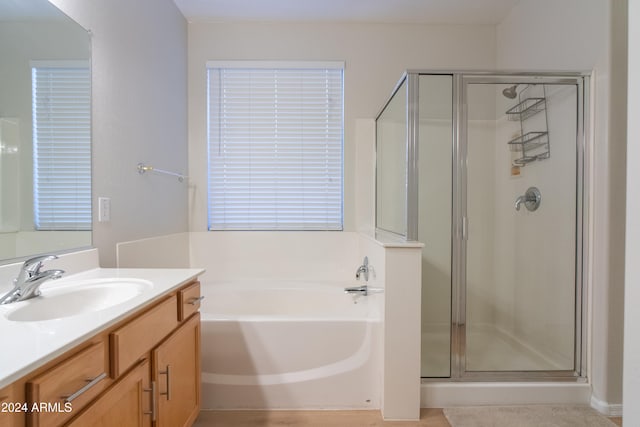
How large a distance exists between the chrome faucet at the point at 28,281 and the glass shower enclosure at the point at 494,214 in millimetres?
1562

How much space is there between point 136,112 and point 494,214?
7.76 ft

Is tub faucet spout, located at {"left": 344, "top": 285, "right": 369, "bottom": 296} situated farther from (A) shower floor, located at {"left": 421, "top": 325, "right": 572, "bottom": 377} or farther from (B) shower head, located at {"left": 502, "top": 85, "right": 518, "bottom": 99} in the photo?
(B) shower head, located at {"left": 502, "top": 85, "right": 518, "bottom": 99}

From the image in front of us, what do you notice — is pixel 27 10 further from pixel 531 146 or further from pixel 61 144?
pixel 531 146

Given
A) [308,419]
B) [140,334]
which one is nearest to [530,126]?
[308,419]

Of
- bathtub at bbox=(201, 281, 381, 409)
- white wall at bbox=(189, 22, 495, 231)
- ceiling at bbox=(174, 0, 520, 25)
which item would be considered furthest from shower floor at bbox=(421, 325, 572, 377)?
ceiling at bbox=(174, 0, 520, 25)

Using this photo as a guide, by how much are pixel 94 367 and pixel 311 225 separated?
1.96m

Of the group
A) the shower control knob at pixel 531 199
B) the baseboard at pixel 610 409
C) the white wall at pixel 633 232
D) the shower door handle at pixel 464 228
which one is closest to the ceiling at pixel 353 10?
the shower control knob at pixel 531 199

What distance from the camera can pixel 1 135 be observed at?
3.38 feet

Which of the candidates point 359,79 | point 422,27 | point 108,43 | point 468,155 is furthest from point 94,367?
point 422,27

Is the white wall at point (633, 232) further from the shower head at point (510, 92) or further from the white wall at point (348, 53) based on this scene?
the white wall at point (348, 53)

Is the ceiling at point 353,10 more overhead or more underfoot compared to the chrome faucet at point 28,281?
more overhead

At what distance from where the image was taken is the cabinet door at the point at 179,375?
107 centimetres

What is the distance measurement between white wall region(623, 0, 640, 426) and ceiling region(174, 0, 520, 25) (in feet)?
6.46

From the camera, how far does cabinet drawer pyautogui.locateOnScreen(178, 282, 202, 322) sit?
1.23 m
